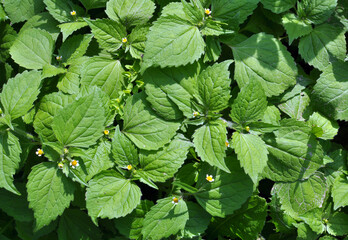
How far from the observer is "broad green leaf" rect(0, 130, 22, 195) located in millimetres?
3016

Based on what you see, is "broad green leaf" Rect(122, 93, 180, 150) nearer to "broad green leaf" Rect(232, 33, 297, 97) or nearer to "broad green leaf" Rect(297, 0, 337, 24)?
"broad green leaf" Rect(232, 33, 297, 97)

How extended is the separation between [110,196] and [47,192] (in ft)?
1.81

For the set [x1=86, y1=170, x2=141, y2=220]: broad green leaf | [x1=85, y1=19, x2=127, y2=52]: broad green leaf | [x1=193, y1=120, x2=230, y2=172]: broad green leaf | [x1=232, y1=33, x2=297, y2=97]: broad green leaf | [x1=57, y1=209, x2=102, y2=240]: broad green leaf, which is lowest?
[x1=57, y1=209, x2=102, y2=240]: broad green leaf

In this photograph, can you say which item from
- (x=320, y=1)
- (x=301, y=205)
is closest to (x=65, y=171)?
(x=301, y=205)

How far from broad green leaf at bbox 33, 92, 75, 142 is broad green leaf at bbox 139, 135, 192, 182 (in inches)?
34.7

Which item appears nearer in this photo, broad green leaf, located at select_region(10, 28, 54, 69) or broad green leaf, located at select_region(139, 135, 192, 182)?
broad green leaf, located at select_region(139, 135, 192, 182)

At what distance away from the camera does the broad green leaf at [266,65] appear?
3537mm

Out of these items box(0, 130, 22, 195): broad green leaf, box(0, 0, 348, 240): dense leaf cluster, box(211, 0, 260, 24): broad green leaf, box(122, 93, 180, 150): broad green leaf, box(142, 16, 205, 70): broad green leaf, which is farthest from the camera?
box(211, 0, 260, 24): broad green leaf

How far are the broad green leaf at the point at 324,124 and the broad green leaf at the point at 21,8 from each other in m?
3.21

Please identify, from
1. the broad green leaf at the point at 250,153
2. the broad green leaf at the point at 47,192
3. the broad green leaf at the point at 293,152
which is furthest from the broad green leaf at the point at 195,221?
the broad green leaf at the point at 47,192

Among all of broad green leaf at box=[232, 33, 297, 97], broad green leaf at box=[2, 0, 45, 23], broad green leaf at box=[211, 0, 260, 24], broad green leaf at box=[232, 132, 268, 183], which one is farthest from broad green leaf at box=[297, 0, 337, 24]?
broad green leaf at box=[2, 0, 45, 23]

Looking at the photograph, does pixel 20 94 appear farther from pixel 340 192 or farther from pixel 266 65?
pixel 340 192

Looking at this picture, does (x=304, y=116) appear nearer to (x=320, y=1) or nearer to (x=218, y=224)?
(x=320, y=1)

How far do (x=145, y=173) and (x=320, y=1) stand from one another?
2.54 m
